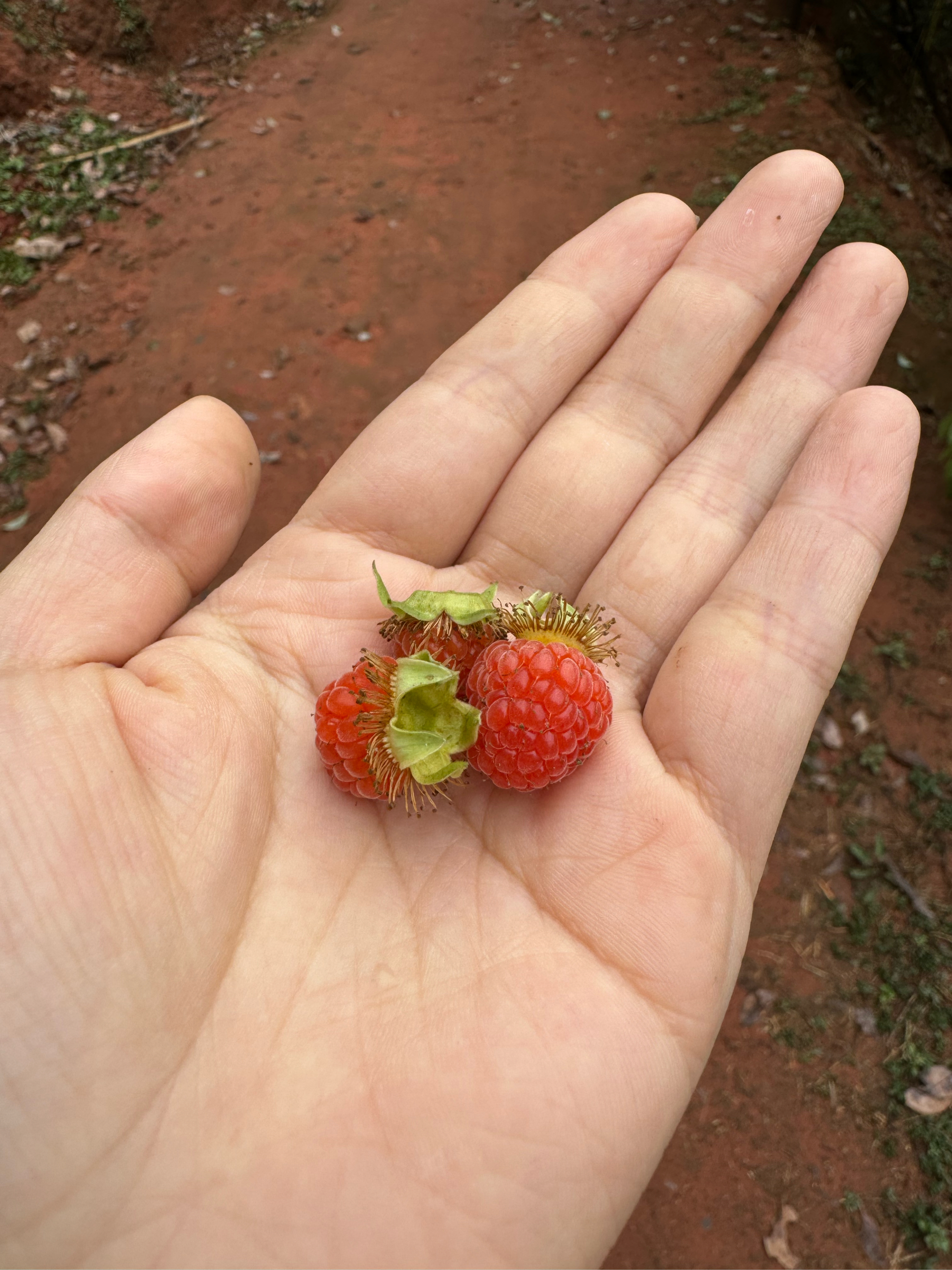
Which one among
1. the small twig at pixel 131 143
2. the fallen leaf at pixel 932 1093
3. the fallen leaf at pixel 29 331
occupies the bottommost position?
the fallen leaf at pixel 932 1093

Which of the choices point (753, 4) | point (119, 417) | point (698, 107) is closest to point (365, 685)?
point (119, 417)

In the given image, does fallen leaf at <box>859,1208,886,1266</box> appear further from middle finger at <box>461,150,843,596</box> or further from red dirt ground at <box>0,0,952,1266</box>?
middle finger at <box>461,150,843,596</box>

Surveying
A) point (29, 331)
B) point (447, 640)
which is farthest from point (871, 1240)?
point (29, 331)

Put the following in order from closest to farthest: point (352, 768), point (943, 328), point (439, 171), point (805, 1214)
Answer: point (352, 768), point (805, 1214), point (943, 328), point (439, 171)

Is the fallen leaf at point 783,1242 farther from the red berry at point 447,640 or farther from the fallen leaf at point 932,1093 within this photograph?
the red berry at point 447,640

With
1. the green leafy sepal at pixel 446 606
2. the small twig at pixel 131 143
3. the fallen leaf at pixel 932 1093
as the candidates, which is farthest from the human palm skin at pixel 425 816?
the small twig at pixel 131 143

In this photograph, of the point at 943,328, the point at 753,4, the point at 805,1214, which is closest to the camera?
the point at 805,1214

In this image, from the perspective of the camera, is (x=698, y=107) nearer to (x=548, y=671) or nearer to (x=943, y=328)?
(x=943, y=328)
